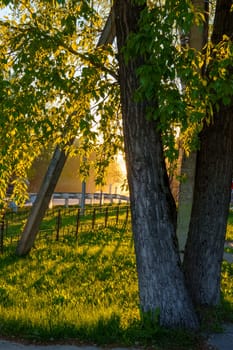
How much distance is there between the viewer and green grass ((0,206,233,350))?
15.5 ft

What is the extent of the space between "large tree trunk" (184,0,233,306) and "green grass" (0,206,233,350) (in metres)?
0.47

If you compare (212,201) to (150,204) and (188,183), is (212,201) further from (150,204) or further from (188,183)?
(150,204)

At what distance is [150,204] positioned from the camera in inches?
187

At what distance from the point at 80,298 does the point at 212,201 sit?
96.7 inches

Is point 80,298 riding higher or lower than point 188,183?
lower

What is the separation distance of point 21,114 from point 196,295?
334 cm

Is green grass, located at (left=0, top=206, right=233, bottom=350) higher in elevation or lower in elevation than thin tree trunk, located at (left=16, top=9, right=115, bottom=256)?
lower

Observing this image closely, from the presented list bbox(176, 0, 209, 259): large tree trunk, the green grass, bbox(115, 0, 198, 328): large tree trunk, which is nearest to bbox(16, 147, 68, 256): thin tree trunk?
the green grass

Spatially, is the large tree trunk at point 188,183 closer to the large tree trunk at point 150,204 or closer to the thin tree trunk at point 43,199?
the large tree trunk at point 150,204

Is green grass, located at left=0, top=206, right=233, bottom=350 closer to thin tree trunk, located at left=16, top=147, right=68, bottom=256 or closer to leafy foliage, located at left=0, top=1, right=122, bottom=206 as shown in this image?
thin tree trunk, located at left=16, top=147, right=68, bottom=256

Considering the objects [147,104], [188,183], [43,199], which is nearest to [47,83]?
[147,104]

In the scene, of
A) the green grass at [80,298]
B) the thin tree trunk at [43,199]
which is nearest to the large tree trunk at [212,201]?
the green grass at [80,298]

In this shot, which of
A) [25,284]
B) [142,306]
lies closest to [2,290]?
[25,284]

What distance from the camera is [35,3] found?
6.45m
